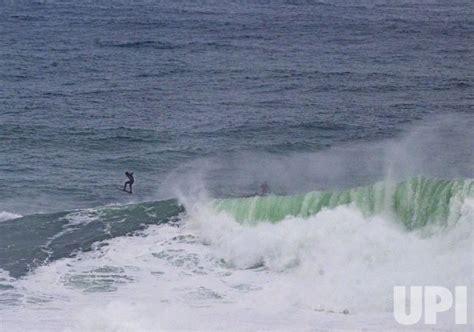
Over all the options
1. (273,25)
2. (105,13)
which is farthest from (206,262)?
(105,13)

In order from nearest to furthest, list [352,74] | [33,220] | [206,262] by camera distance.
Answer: [206,262], [33,220], [352,74]

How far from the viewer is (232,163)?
1642 inches

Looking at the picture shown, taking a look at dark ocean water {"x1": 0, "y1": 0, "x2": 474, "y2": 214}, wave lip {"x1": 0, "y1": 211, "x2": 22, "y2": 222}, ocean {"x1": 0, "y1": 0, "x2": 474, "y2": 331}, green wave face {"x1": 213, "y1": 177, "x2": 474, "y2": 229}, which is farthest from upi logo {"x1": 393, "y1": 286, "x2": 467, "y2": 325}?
wave lip {"x1": 0, "y1": 211, "x2": 22, "y2": 222}

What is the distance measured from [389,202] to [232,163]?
44.2 ft

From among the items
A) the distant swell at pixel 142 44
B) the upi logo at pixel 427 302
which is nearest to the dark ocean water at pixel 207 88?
the distant swell at pixel 142 44

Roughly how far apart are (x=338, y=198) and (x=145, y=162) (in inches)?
550

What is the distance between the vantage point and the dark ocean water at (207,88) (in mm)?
41562

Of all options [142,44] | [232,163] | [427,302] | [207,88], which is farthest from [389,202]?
[142,44]

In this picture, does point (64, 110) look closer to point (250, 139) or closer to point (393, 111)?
point (250, 139)

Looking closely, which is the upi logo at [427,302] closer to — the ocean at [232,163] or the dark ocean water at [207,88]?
the ocean at [232,163]

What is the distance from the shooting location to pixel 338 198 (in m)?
30.0

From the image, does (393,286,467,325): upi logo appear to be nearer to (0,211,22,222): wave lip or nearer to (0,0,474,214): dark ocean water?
(0,0,474,214): dark ocean water

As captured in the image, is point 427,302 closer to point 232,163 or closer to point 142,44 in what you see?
point 232,163

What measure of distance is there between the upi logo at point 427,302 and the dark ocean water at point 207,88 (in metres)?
13.8
